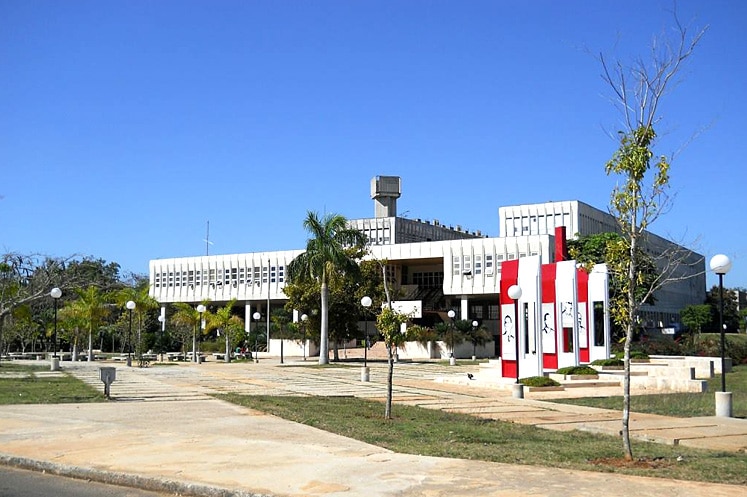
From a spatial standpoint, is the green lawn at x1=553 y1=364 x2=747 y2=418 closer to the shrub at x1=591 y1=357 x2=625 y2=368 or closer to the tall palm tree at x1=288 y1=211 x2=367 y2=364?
the shrub at x1=591 y1=357 x2=625 y2=368

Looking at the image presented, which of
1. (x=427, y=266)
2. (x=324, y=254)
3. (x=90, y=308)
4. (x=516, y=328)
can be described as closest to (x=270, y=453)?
(x=516, y=328)

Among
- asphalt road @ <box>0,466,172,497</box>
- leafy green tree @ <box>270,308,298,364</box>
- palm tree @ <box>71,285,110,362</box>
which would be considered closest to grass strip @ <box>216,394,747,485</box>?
asphalt road @ <box>0,466,172,497</box>

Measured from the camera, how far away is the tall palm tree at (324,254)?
48.2m

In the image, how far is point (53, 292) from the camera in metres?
35.3

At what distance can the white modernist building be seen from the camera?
235 ft

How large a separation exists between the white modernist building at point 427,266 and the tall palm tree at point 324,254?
16.8 meters

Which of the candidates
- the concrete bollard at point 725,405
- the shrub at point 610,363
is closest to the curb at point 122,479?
the concrete bollard at point 725,405

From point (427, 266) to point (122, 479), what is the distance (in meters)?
73.7

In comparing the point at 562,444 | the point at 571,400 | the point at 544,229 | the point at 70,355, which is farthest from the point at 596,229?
the point at 562,444

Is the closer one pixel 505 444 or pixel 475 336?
pixel 505 444

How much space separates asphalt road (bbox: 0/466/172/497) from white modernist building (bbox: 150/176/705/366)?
51.3 meters

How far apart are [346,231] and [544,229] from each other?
56.1 meters

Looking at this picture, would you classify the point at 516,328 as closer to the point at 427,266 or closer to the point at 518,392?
the point at 518,392

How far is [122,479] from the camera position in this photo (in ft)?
30.8
